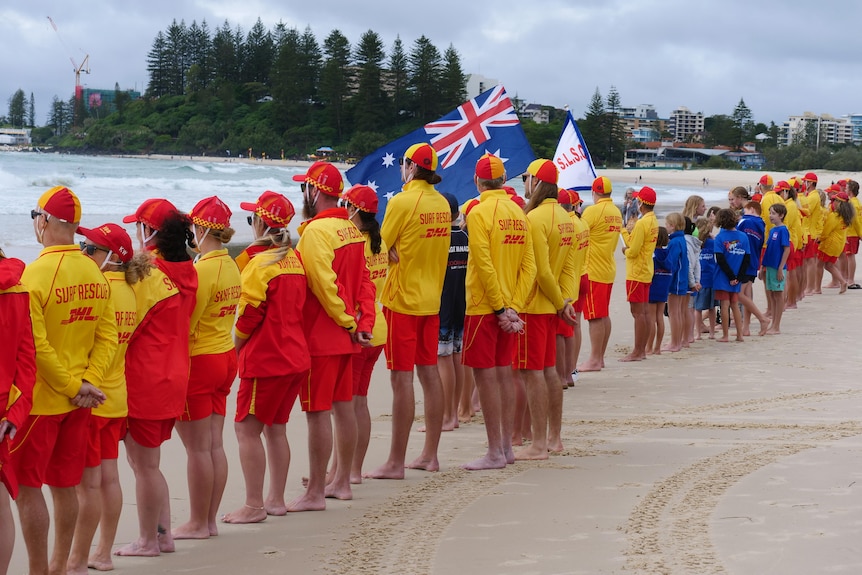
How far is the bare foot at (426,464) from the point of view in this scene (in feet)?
22.1

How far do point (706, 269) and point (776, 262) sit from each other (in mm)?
1553

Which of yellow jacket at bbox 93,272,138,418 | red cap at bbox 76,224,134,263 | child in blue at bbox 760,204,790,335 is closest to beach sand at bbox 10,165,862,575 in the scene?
yellow jacket at bbox 93,272,138,418

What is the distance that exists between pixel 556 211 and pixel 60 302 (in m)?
3.84

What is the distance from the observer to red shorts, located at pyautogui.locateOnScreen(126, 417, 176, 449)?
4.85 meters

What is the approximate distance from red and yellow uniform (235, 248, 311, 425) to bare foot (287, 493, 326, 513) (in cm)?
59

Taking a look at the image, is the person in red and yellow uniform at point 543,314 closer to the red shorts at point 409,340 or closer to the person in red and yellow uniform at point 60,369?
the red shorts at point 409,340

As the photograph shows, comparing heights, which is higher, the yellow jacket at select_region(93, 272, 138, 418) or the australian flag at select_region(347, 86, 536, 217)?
the australian flag at select_region(347, 86, 536, 217)

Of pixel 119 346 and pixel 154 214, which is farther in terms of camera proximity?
pixel 154 214

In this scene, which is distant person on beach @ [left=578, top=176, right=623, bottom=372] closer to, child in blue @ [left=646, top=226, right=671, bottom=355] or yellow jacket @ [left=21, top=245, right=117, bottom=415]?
child in blue @ [left=646, top=226, right=671, bottom=355]

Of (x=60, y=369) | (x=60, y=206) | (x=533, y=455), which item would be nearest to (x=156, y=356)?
(x=60, y=369)

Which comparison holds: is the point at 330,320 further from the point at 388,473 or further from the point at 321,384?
the point at 388,473

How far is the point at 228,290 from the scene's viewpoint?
17.2ft

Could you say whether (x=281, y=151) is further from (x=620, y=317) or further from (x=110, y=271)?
(x=110, y=271)

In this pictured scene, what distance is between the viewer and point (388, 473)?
656 cm
